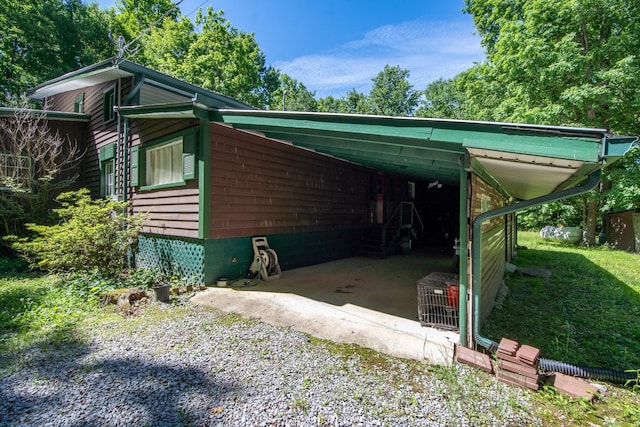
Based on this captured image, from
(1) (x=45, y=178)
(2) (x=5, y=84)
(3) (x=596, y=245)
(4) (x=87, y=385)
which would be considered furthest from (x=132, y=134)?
(3) (x=596, y=245)

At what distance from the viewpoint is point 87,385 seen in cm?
248

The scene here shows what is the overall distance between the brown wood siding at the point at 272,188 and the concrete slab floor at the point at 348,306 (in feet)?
3.72

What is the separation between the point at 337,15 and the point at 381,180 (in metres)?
7.14

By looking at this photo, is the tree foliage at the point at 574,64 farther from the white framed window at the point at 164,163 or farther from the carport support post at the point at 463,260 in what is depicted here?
the white framed window at the point at 164,163

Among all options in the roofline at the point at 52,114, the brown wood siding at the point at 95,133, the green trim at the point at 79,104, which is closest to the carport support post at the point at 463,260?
the brown wood siding at the point at 95,133

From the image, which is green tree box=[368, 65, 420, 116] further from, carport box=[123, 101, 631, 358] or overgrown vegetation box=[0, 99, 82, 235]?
carport box=[123, 101, 631, 358]

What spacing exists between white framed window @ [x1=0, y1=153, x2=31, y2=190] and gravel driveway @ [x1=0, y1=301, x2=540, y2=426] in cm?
622

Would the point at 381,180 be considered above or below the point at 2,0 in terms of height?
below

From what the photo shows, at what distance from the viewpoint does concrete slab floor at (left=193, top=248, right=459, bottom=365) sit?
321cm

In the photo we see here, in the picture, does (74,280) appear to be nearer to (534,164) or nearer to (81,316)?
(81,316)

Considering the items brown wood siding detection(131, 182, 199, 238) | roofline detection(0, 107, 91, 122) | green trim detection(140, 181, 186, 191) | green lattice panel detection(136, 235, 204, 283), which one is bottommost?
green lattice panel detection(136, 235, 204, 283)

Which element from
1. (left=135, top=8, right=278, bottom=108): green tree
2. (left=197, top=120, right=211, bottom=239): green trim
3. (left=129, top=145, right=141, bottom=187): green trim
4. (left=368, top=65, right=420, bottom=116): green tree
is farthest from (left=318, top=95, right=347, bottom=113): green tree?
(left=197, top=120, right=211, bottom=239): green trim

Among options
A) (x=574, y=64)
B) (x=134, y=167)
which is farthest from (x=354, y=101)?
(x=134, y=167)

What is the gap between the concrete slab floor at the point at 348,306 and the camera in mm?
3213
